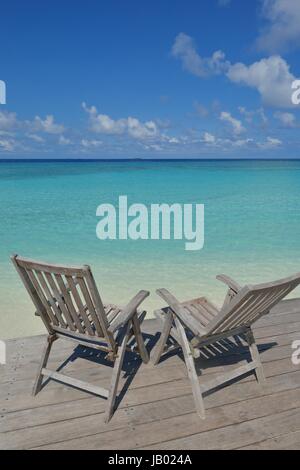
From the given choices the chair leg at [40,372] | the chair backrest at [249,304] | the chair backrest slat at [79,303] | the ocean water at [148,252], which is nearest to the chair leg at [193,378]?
the chair backrest at [249,304]

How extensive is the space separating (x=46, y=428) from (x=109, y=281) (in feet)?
13.2

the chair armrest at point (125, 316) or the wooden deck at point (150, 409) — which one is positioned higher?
the chair armrest at point (125, 316)

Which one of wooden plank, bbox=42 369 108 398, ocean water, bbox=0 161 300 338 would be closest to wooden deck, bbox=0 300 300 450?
wooden plank, bbox=42 369 108 398

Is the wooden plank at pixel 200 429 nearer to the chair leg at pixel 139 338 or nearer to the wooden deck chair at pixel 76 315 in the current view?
the wooden deck chair at pixel 76 315

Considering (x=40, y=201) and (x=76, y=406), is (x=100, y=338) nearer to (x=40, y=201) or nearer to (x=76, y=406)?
(x=76, y=406)

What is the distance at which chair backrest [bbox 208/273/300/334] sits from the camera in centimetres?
205

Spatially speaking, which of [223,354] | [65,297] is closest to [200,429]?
[223,354]

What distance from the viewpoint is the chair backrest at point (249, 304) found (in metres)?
2.05

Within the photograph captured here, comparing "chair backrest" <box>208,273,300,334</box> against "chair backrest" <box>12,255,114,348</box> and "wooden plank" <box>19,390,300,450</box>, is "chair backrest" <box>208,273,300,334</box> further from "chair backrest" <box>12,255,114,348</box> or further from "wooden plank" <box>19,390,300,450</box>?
"chair backrest" <box>12,255,114,348</box>

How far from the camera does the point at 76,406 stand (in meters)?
2.38

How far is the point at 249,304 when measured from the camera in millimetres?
2213

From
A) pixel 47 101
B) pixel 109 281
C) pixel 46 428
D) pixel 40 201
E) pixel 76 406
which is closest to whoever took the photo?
pixel 46 428

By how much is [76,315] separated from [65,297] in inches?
5.5
